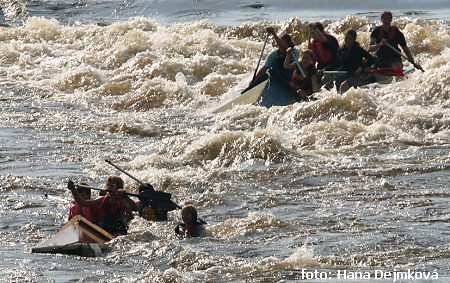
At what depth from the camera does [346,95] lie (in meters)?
14.9

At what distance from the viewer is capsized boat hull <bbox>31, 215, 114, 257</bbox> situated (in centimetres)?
885

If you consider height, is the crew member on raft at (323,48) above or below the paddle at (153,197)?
above

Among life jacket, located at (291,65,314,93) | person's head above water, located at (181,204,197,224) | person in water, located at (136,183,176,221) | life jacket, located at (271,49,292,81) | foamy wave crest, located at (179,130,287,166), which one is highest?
life jacket, located at (271,49,292,81)

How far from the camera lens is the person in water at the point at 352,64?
15562mm

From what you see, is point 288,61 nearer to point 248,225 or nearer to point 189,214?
point 248,225

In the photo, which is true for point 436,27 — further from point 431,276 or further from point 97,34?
point 431,276

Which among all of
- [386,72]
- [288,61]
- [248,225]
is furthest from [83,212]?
[386,72]

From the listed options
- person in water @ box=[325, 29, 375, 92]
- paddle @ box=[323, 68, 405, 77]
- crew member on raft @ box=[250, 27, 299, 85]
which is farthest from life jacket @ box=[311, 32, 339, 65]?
crew member on raft @ box=[250, 27, 299, 85]

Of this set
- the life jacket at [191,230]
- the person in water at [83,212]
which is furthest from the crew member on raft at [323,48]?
the person in water at [83,212]

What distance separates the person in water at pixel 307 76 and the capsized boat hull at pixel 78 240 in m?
6.14

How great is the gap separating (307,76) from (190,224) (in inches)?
232

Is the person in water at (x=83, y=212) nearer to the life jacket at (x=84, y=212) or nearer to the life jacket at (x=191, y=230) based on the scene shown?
the life jacket at (x=84, y=212)

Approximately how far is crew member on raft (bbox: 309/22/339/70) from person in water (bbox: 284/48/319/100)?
108 centimetres

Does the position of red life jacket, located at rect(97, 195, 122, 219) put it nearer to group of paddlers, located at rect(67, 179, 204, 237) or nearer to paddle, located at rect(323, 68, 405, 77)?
group of paddlers, located at rect(67, 179, 204, 237)
